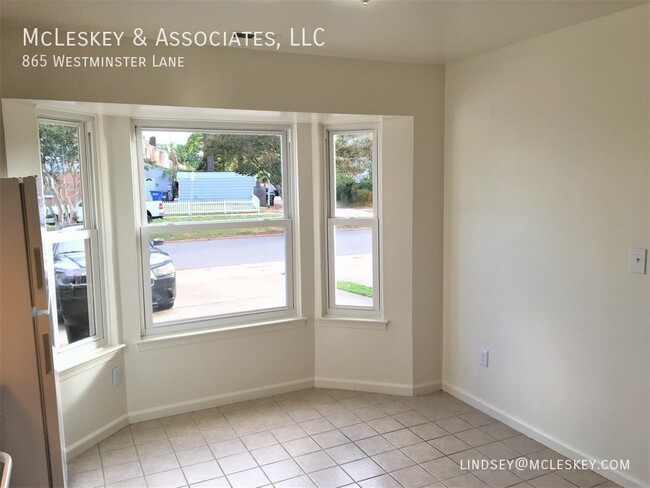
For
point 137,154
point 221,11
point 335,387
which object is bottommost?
point 335,387

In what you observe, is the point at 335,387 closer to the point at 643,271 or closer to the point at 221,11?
the point at 643,271

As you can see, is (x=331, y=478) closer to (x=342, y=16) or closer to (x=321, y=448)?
(x=321, y=448)

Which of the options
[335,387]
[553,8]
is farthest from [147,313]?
[553,8]

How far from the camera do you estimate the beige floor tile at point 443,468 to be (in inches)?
111

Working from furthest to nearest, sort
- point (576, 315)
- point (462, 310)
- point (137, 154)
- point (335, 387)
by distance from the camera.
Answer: point (335, 387), point (462, 310), point (137, 154), point (576, 315)

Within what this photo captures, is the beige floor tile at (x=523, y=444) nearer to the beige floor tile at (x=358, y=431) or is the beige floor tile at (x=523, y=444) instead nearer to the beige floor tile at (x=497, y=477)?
the beige floor tile at (x=497, y=477)

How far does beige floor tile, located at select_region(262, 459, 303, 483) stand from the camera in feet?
9.24

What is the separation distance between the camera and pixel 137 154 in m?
3.50

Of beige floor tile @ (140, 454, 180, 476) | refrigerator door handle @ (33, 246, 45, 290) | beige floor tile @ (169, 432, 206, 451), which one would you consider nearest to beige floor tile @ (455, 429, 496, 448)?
beige floor tile @ (169, 432, 206, 451)

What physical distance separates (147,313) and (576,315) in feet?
8.84

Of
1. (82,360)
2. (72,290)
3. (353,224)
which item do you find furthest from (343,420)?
(72,290)

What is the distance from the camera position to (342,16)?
103 inches

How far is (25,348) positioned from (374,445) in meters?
1.96

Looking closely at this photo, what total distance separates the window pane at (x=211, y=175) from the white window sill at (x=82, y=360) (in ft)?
3.00
